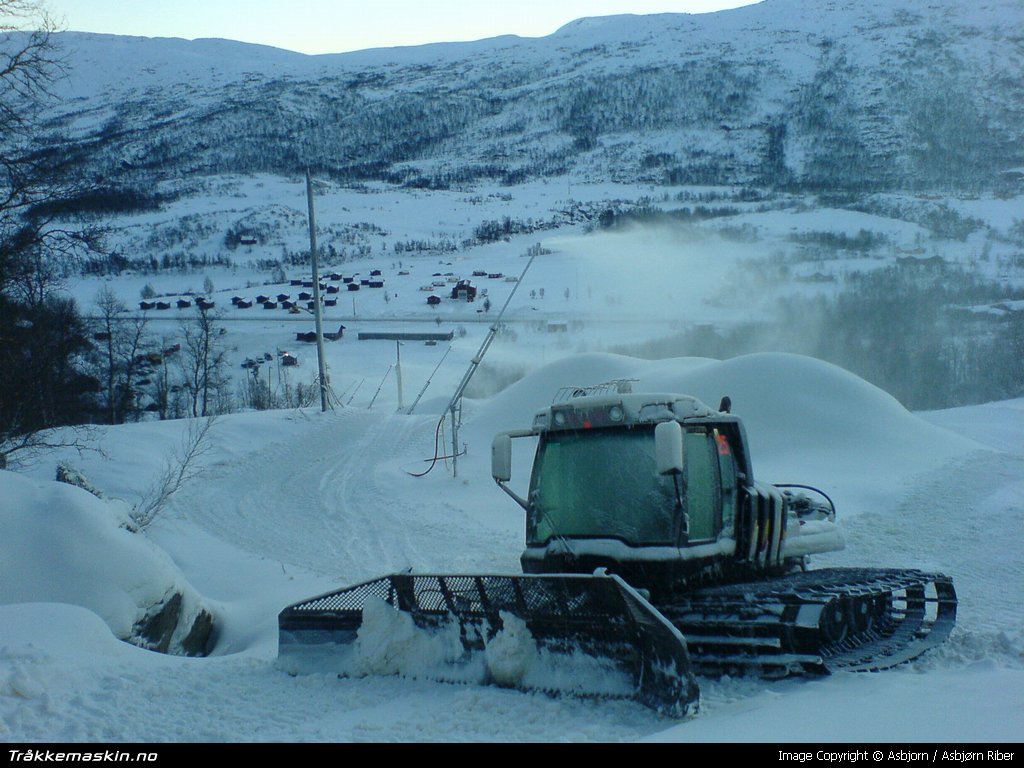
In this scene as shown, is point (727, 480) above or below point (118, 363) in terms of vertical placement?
above

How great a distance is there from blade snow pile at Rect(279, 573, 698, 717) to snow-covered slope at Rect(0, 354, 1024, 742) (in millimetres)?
163

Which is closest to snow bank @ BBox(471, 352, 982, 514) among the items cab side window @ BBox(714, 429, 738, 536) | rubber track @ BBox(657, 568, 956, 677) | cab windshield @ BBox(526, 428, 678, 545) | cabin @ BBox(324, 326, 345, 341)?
rubber track @ BBox(657, 568, 956, 677)

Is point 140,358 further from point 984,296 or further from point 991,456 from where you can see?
point 984,296

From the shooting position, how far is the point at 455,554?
47.6 ft

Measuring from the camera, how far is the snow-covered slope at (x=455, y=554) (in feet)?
19.0

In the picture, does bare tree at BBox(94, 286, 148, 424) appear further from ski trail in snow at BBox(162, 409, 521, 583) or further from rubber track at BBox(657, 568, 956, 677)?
rubber track at BBox(657, 568, 956, 677)

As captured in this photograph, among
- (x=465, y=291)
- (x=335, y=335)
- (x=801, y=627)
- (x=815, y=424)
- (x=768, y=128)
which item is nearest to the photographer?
(x=801, y=627)

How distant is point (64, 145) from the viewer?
14.0 meters

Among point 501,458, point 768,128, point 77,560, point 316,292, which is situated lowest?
point 77,560

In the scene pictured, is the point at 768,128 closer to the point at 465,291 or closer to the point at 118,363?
the point at 465,291

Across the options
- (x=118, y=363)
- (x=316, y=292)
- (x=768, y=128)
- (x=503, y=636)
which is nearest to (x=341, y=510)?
(x=503, y=636)

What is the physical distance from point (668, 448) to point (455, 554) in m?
8.33

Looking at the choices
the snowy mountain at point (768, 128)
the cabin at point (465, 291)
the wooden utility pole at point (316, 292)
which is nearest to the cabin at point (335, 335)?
the cabin at point (465, 291)

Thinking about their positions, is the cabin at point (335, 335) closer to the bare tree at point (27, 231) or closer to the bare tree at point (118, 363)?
the bare tree at point (118, 363)
